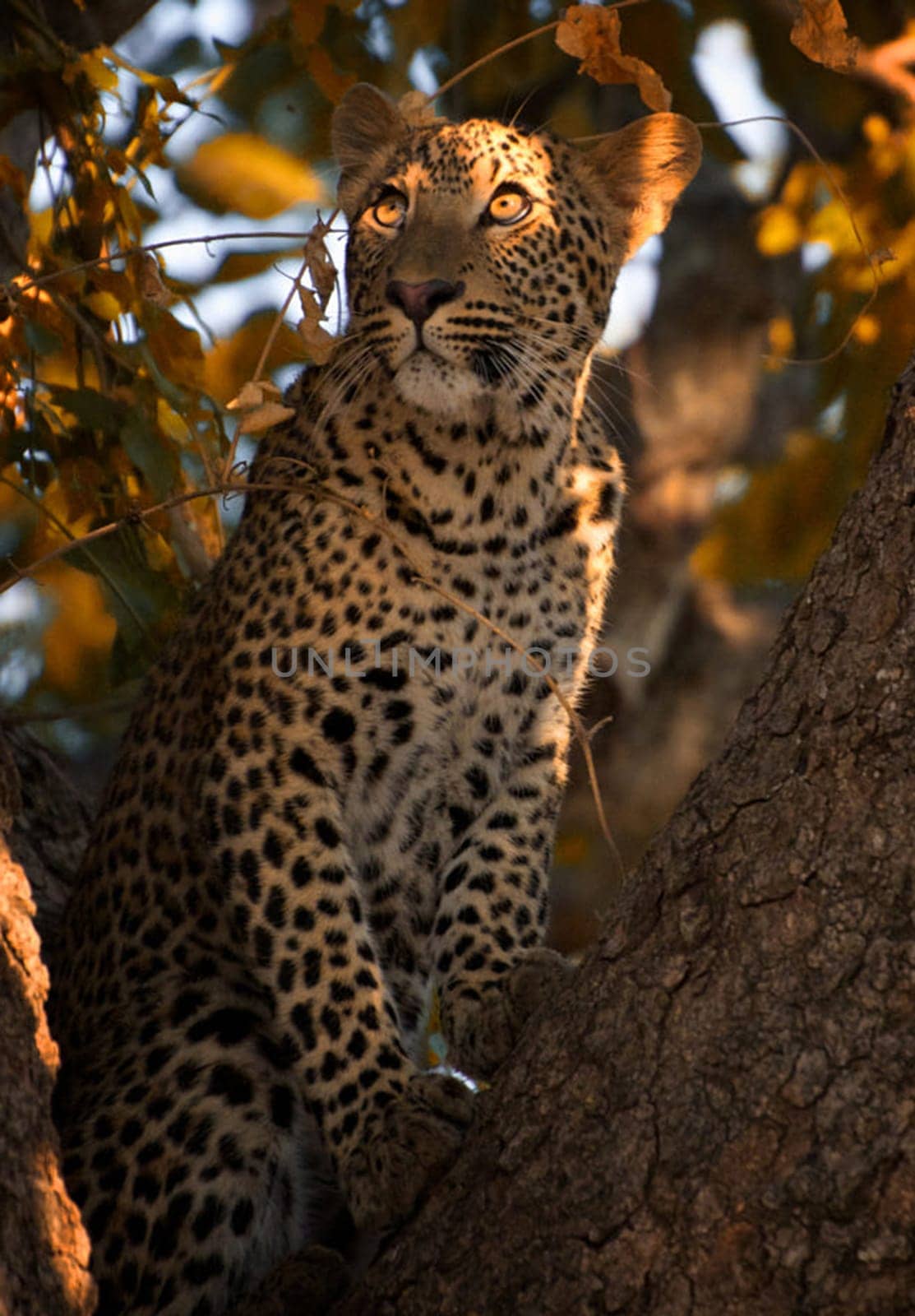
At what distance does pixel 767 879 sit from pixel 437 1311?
94cm

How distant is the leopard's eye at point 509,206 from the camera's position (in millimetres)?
4805

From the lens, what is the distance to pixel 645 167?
511 centimetres

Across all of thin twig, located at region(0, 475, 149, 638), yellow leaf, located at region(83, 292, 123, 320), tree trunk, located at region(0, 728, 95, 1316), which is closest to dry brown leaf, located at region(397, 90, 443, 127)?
yellow leaf, located at region(83, 292, 123, 320)

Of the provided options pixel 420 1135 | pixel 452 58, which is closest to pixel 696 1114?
pixel 420 1135

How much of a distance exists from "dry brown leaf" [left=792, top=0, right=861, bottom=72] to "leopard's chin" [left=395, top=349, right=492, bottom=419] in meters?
1.07

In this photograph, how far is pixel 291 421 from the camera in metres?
4.94

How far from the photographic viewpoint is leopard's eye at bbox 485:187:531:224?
15.8ft

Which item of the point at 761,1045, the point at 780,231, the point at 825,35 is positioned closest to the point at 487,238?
the point at 825,35

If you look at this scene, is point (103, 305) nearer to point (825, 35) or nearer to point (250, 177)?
point (250, 177)

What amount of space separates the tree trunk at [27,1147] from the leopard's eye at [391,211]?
184 centimetres

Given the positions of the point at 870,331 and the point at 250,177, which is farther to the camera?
the point at 870,331

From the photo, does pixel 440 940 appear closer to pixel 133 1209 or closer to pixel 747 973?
pixel 133 1209

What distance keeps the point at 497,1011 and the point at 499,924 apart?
0.41 metres

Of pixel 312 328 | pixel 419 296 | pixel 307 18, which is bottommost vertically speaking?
pixel 312 328
